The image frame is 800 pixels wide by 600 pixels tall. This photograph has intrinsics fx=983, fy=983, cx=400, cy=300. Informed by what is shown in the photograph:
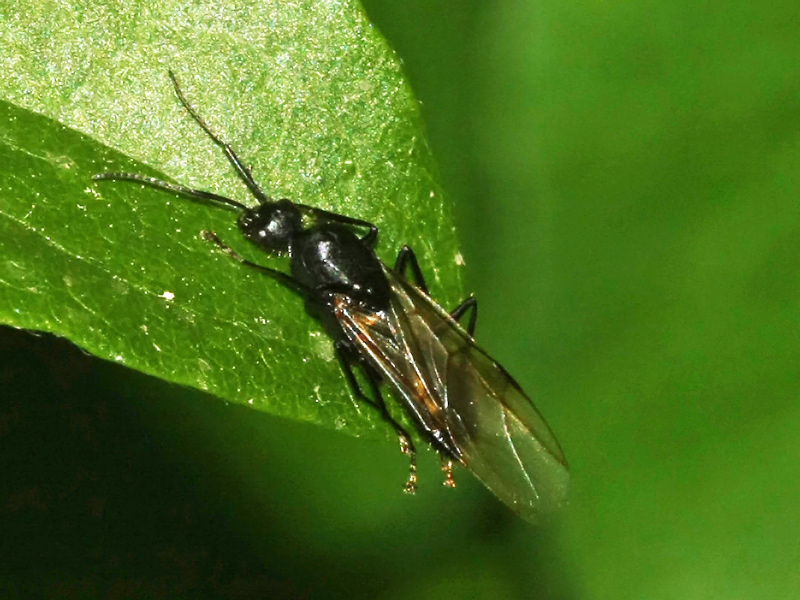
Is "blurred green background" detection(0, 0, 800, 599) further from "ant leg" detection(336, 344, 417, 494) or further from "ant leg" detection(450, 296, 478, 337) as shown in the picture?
"ant leg" detection(336, 344, 417, 494)

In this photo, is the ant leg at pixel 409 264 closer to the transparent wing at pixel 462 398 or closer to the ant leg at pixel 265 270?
the transparent wing at pixel 462 398

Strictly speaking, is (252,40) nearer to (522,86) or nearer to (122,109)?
(122,109)

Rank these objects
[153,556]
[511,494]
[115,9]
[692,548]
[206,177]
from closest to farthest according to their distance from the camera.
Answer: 1. [115,9]
2. [206,177]
3. [511,494]
4. [153,556]
5. [692,548]

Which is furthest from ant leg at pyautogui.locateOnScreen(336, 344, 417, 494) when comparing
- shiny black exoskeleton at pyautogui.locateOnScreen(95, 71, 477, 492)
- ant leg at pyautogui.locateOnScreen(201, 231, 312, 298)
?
ant leg at pyautogui.locateOnScreen(201, 231, 312, 298)

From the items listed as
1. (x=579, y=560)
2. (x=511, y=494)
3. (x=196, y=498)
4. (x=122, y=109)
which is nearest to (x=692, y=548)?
(x=579, y=560)

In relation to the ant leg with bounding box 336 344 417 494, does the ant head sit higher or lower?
higher

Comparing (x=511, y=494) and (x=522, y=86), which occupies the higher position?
(x=522, y=86)

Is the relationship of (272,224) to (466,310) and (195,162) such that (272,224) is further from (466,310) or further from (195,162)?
(466,310)
